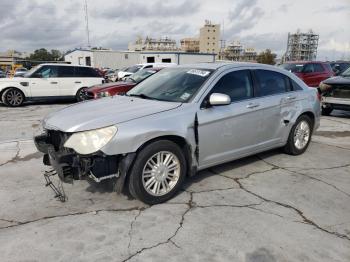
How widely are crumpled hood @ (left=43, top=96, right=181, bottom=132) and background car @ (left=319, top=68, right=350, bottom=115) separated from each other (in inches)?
285

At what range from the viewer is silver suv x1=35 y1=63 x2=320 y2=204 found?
362cm

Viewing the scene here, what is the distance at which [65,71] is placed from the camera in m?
13.7

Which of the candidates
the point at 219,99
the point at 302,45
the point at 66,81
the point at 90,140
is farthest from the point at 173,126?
the point at 302,45

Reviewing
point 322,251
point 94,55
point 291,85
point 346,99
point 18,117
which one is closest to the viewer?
point 322,251

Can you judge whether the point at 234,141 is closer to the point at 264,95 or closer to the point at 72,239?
the point at 264,95

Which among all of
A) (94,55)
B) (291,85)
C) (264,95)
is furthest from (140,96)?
(94,55)

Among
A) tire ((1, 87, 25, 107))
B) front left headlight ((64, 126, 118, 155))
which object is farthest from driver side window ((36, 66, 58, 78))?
front left headlight ((64, 126, 118, 155))

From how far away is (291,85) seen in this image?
5.73m

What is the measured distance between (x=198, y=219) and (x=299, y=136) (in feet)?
10.3

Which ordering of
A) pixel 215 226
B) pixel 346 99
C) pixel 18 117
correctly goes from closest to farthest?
pixel 215 226 < pixel 346 99 < pixel 18 117

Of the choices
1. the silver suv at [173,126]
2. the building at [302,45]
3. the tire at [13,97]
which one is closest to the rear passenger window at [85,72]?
the tire at [13,97]

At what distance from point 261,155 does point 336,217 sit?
235 centimetres

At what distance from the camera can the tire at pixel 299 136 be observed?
19.0ft

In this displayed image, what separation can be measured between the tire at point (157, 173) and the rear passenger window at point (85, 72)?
11.0m
